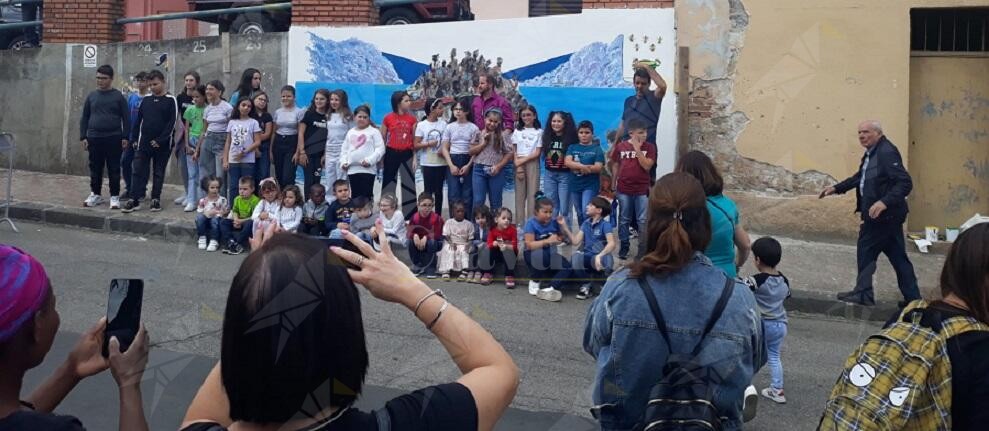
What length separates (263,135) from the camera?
12.3 meters

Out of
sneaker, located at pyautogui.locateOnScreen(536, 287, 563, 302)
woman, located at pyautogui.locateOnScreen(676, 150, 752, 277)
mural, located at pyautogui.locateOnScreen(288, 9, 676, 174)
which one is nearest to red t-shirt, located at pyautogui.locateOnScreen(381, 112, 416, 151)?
mural, located at pyautogui.locateOnScreen(288, 9, 676, 174)

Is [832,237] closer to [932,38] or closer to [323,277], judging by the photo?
[932,38]

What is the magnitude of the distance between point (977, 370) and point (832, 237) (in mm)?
9176

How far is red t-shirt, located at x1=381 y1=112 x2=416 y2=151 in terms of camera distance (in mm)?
11641

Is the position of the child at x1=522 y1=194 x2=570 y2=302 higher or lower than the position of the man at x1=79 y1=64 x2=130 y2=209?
lower

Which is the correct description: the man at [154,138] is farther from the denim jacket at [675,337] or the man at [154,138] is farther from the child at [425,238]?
the denim jacket at [675,337]

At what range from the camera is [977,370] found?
100 inches

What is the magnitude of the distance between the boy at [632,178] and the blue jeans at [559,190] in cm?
64

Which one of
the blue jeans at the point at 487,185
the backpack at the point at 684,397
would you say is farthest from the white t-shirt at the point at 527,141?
the backpack at the point at 684,397

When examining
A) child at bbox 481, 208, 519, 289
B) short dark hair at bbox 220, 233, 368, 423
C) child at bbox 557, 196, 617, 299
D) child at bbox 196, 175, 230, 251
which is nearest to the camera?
short dark hair at bbox 220, 233, 368, 423

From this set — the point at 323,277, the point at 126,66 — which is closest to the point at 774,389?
the point at 323,277

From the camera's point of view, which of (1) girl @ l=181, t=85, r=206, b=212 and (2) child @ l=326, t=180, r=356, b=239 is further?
(1) girl @ l=181, t=85, r=206, b=212

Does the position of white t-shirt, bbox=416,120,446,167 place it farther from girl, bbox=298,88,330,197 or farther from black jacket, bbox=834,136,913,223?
black jacket, bbox=834,136,913,223

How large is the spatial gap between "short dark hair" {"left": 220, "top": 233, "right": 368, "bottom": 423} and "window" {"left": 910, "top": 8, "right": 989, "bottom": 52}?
11.0m
